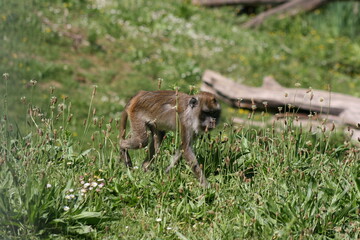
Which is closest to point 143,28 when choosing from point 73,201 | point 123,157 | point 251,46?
point 251,46

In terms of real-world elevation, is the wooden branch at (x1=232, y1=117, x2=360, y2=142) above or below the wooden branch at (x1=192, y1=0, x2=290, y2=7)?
below

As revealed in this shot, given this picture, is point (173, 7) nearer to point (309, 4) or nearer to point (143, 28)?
point (143, 28)

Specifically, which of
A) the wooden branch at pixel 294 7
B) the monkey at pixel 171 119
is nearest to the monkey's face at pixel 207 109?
the monkey at pixel 171 119

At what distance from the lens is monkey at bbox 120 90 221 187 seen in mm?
6281

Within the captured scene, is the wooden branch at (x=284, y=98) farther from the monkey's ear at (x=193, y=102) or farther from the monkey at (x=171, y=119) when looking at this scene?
the monkey's ear at (x=193, y=102)

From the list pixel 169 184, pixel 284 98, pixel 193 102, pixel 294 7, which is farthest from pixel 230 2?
pixel 169 184

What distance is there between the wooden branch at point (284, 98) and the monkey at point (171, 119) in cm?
277

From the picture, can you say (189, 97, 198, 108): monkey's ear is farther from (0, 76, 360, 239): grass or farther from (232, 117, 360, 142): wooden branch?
(232, 117, 360, 142): wooden branch

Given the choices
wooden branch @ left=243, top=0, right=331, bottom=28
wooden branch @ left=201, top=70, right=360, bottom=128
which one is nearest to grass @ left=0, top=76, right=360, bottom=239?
wooden branch @ left=201, top=70, right=360, bottom=128

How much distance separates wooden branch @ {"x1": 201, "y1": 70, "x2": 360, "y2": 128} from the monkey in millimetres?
2766

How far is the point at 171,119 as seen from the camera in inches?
263

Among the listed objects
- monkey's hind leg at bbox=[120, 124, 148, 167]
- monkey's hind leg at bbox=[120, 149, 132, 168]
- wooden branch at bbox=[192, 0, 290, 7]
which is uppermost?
wooden branch at bbox=[192, 0, 290, 7]

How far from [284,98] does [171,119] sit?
4170mm

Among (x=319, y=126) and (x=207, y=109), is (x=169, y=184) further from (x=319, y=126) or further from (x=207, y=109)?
(x=319, y=126)
